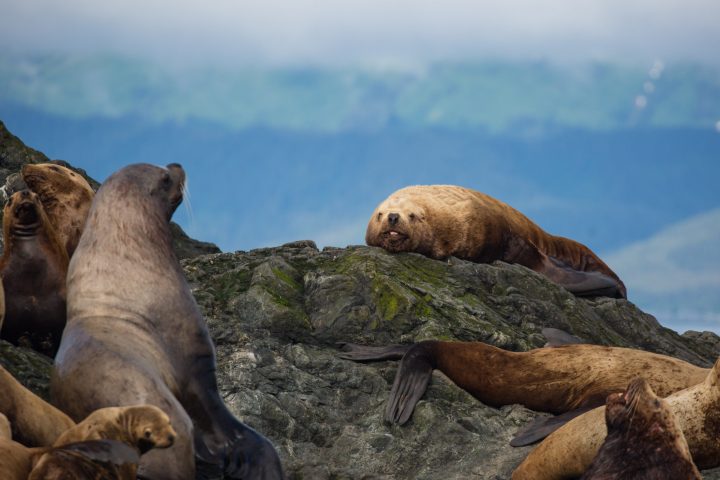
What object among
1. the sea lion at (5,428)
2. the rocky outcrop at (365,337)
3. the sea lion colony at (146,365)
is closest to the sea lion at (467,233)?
the rocky outcrop at (365,337)

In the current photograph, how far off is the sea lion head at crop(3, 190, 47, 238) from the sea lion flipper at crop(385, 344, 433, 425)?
3.08 metres

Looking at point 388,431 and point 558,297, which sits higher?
point 558,297

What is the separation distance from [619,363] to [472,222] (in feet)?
18.2

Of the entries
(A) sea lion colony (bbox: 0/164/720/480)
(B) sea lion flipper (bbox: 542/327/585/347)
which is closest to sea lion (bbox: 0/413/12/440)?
(A) sea lion colony (bbox: 0/164/720/480)

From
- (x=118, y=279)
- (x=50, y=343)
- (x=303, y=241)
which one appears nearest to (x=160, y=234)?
(x=118, y=279)

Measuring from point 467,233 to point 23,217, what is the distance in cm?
740

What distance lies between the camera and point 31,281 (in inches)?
373

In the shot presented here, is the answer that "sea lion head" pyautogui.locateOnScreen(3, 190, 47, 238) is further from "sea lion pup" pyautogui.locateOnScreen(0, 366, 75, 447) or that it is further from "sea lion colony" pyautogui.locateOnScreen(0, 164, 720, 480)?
"sea lion pup" pyautogui.locateOnScreen(0, 366, 75, 447)

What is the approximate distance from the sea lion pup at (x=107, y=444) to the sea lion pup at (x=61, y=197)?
440 centimetres

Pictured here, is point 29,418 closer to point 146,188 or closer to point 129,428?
point 129,428

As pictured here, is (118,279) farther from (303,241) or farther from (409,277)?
(303,241)

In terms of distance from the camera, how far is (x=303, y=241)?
1373 cm

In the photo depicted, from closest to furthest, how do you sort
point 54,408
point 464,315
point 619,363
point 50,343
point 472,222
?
point 54,408, point 50,343, point 619,363, point 464,315, point 472,222

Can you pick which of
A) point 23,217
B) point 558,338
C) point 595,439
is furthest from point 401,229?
point 595,439
